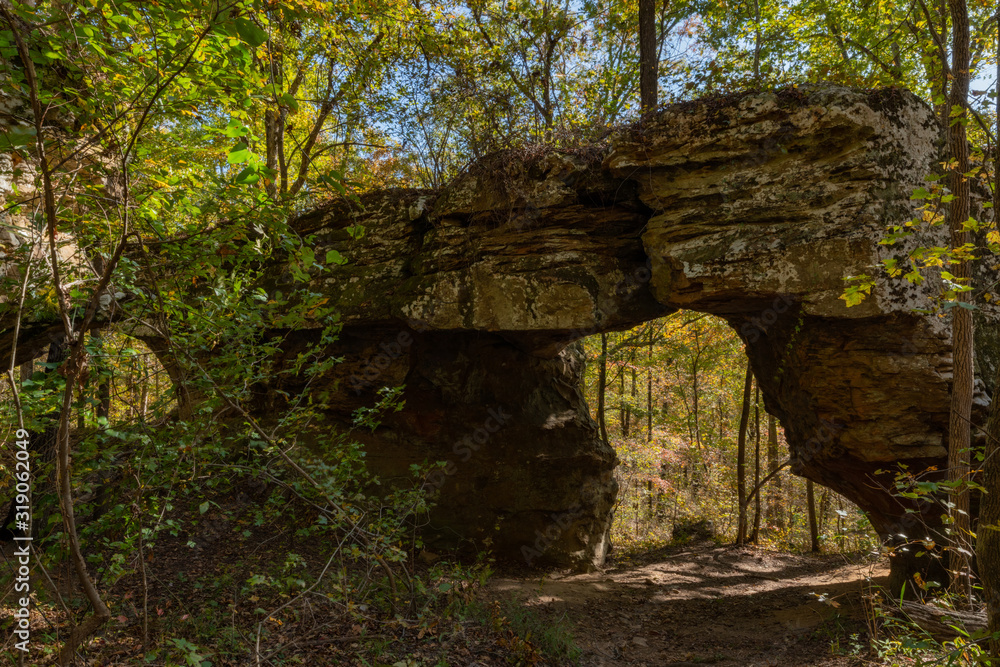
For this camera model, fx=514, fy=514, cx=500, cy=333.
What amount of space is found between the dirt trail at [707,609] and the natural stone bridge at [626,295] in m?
1.03

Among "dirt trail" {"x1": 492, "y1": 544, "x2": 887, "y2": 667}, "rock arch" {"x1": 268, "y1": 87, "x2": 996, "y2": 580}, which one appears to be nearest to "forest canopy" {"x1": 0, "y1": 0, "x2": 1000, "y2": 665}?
"rock arch" {"x1": 268, "y1": 87, "x2": 996, "y2": 580}

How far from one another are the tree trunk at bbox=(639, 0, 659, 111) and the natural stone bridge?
214 centimetres

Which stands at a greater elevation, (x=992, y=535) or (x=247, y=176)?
(x=247, y=176)

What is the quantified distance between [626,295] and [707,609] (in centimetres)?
486

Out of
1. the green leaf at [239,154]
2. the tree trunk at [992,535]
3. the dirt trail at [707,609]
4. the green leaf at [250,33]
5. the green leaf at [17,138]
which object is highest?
the green leaf at [250,33]

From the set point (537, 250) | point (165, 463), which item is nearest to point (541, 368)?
point (537, 250)

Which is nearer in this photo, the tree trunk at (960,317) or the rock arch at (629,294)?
the tree trunk at (960,317)

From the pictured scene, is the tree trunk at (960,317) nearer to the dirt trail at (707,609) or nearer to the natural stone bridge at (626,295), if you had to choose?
the natural stone bridge at (626,295)

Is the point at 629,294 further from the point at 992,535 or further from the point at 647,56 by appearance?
the point at 992,535

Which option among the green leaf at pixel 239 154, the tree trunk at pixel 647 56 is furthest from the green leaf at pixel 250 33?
the tree trunk at pixel 647 56

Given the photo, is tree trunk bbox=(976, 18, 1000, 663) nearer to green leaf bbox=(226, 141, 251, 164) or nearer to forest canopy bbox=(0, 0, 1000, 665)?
forest canopy bbox=(0, 0, 1000, 665)

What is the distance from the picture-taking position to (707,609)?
7672mm

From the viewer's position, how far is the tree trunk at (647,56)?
28.1 ft

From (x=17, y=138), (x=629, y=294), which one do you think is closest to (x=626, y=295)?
(x=629, y=294)
